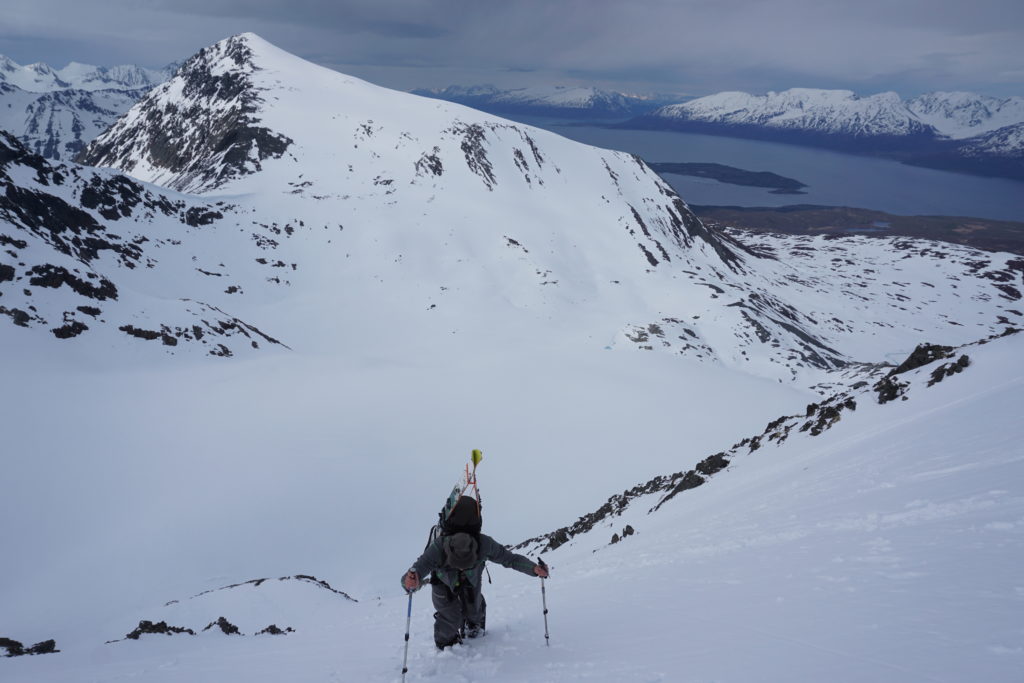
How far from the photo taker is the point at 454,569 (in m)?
5.39

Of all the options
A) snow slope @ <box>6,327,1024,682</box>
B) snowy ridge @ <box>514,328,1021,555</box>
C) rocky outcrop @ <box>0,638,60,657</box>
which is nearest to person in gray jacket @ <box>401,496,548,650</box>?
snow slope @ <box>6,327,1024,682</box>

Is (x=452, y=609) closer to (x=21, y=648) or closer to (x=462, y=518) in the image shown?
(x=462, y=518)

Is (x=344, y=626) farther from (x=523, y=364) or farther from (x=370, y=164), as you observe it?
(x=370, y=164)

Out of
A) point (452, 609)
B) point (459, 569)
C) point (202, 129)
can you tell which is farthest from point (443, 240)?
point (459, 569)

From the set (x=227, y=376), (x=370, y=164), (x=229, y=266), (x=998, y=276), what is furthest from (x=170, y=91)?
(x=998, y=276)

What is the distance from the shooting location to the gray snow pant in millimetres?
5523

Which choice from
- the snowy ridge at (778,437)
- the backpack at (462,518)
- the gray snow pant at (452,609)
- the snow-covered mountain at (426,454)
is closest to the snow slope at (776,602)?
the snow-covered mountain at (426,454)

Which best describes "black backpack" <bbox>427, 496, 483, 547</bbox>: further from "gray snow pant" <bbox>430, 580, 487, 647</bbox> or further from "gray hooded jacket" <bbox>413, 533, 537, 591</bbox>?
"gray snow pant" <bbox>430, 580, 487, 647</bbox>

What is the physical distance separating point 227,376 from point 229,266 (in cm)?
3341

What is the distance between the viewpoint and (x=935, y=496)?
5754mm

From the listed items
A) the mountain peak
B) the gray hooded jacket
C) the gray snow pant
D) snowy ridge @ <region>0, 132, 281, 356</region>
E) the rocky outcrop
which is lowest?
the rocky outcrop

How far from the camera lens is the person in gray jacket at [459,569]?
5.21 metres

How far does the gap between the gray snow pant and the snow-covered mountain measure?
0.22 meters

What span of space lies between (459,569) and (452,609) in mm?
631
